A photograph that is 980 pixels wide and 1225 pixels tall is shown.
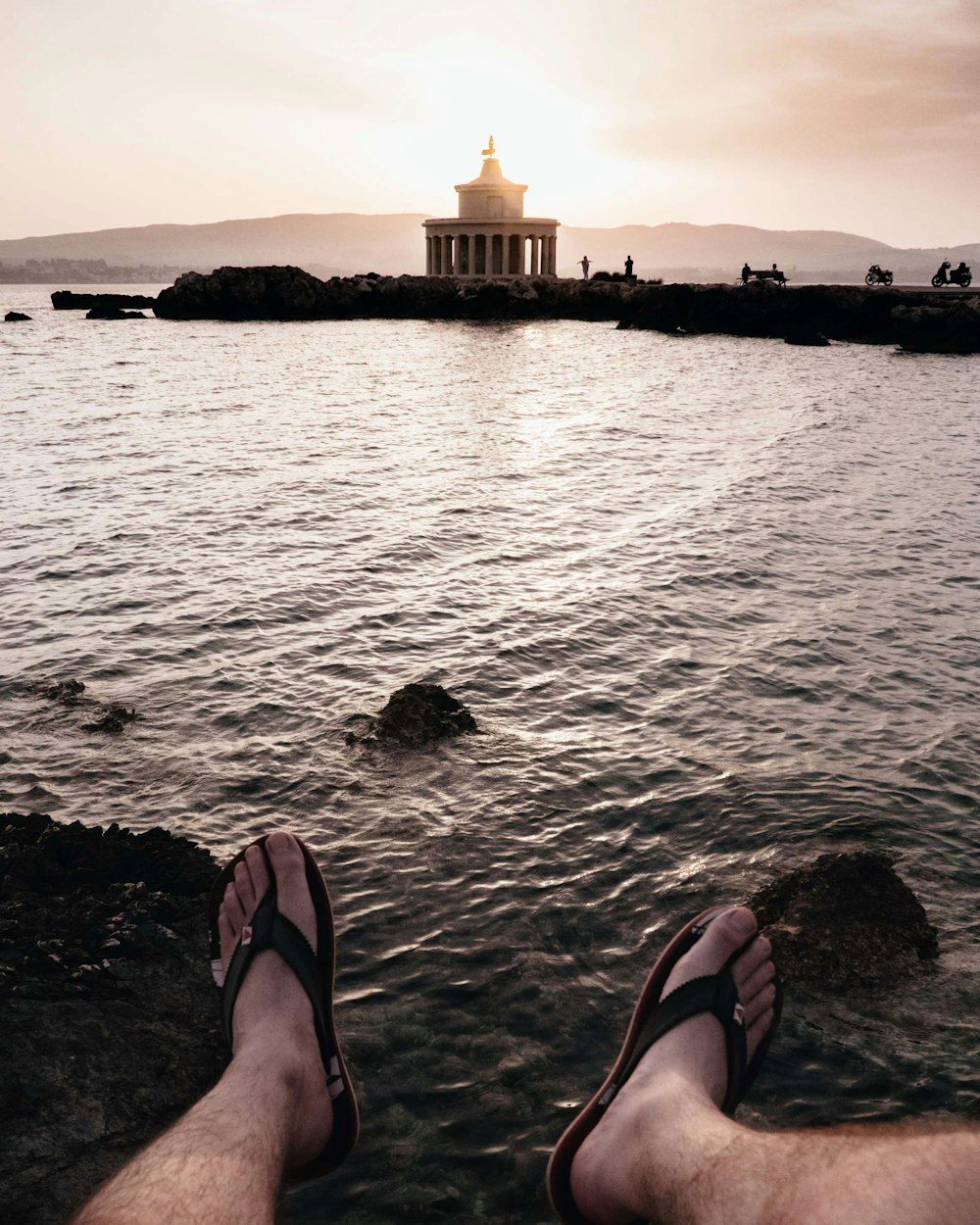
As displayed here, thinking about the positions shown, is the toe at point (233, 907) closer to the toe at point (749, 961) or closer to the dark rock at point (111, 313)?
the toe at point (749, 961)

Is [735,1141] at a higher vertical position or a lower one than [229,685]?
higher

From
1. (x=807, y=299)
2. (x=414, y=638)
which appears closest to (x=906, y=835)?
(x=414, y=638)

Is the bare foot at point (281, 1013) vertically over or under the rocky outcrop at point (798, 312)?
under

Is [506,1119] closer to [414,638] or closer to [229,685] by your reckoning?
[229,685]

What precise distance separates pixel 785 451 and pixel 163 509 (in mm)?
12441

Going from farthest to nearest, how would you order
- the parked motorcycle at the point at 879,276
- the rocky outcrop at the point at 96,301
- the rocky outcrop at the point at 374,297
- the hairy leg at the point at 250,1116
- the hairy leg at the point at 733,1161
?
the rocky outcrop at the point at 96,301
the rocky outcrop at the point at 374,297
the parked motorcycle at the point at 879,276
the hairy leg at the point at 250,1116
the hairy leg at the point at 733,1161

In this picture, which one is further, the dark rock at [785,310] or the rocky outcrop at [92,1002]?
the dark rock at [785,310]

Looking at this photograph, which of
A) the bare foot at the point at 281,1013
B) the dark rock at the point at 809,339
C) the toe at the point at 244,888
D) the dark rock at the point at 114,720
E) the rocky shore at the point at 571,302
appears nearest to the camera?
the bare foot at the point at 281,1013

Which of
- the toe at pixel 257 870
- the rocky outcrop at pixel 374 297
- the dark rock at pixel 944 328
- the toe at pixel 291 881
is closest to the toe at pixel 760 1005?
the toe at pixel 291 881

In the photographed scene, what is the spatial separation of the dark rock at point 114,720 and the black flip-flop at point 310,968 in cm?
284

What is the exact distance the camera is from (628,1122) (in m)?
2.69

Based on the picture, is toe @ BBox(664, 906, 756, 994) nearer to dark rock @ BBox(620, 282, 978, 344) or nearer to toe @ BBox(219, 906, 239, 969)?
toe @ BBox(219, 906, 239, 969)

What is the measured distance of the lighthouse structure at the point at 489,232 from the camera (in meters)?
79.9

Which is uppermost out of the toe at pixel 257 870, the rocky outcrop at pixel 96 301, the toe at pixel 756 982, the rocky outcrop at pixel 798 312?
the rocky outcrop at pixel 96 301
